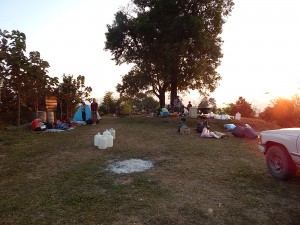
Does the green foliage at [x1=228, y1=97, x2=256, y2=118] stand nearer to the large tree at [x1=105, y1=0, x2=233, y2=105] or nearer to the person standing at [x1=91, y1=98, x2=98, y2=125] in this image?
the large tree at [x1=105, y1=0, x2=233, y2=105]

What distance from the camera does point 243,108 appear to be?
2838cm

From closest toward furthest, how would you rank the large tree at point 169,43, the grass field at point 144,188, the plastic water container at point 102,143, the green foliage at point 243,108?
the grass field at point 144,188 → the plastic water container at point 102,143 → the large tree at point 169,43 → the green foliage at point 243,108

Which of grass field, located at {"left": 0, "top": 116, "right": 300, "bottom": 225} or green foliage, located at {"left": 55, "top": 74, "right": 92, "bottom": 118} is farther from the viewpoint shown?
green foliage, located at {"left": 55, "top": 74, "right": 92, "bottom": 118}

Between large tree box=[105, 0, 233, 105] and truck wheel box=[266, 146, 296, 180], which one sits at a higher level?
large tree box=[105, 0, 233, 105]

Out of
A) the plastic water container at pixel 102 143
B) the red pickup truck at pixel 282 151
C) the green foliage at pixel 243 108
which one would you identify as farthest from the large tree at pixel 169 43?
the red pickup truck at pixel 282 151

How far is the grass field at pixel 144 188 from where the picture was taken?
508 cm

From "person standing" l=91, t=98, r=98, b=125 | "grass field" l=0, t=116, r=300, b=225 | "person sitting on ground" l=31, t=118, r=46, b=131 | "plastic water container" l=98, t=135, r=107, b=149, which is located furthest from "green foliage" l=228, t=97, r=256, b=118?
"plastic water container" l=98, t=135, r=107, b=149

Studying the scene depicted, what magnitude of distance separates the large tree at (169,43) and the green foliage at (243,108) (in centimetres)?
321

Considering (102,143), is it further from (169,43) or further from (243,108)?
(243,108)

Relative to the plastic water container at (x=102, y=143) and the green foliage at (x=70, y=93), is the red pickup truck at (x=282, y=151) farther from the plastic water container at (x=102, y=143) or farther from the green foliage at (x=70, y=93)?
the green foliage at (x=70, y=93)

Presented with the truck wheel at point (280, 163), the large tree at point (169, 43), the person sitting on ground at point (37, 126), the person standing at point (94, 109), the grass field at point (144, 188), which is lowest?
the grass field at point (144, 188)

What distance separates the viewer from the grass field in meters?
5.08

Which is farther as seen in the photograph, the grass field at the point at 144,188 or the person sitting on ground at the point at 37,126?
the person sitting on ground at the point at 37,126

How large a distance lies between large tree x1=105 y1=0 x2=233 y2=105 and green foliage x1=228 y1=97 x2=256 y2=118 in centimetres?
321
